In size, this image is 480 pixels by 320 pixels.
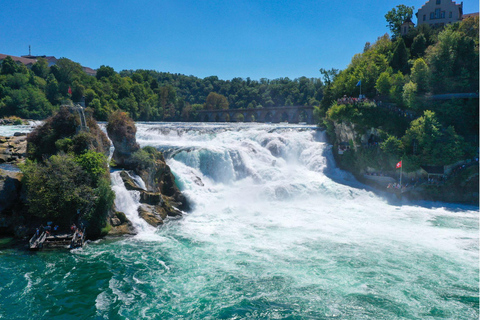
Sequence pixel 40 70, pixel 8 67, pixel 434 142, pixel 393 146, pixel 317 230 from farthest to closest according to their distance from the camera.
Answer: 1. pixel 40 70
2. pixel 8 67
3. pixel 393 146
4. pixel 434 142
5. pixel 317 230

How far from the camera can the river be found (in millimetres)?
11750

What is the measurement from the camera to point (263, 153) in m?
32.7

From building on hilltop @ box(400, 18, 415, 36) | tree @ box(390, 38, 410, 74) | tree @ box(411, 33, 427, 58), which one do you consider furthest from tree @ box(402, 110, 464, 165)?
building on hilltop @ box(400, 18, 415, 36)

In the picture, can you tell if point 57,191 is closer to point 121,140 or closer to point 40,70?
point 121,140

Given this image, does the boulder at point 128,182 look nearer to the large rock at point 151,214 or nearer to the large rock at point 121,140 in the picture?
the large rock at point 151,214

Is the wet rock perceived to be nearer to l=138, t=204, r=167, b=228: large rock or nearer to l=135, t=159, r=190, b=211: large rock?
l=138, t=204, r=167, b=228: large rock

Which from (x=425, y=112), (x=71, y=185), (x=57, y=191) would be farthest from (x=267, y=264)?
(x=425, y=112)

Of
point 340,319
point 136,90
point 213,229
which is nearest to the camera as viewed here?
point 340,319

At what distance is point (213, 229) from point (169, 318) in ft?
28.0

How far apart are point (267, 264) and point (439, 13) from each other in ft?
155

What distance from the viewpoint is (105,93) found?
221 feet

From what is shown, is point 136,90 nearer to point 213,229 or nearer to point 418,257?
point 213,229

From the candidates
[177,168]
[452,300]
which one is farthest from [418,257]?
[177,168]

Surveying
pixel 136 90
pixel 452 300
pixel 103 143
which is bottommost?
pixel 452 300
